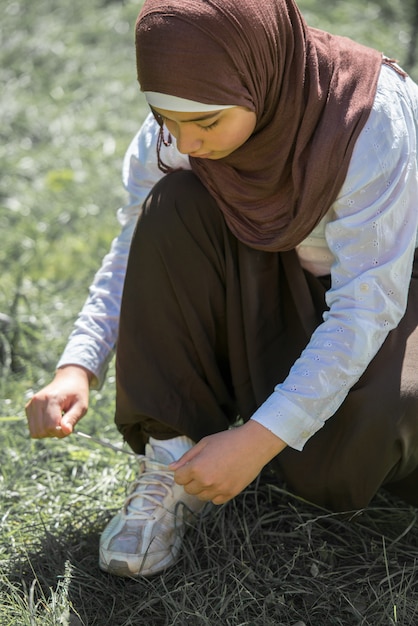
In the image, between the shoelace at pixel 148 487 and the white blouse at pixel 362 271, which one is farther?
the shoelace at pixel 148 487

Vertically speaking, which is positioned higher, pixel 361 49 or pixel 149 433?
pixel 361 49

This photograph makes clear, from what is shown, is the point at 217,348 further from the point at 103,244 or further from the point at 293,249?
the point at 103,244

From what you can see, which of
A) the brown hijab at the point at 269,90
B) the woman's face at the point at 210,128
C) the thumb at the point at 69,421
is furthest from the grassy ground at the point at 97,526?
the woman's face at the point at 210,128

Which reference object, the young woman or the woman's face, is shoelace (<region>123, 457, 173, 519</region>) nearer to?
the young woman

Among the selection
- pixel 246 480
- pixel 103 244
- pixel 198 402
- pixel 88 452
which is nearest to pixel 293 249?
pixel 198 402

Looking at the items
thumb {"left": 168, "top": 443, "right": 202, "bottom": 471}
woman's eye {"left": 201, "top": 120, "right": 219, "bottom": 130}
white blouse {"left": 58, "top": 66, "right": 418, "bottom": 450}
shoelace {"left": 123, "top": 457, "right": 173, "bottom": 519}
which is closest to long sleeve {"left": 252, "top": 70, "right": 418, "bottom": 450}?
white blouse {"left": 58, "top": 66, "right": 418, "bottom": 450}

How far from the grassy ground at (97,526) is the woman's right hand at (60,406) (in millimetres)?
222

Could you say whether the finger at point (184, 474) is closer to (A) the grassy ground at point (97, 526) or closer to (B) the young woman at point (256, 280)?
(B) the young woman at point (256, 280)

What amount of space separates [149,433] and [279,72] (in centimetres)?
71

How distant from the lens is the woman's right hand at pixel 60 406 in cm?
169

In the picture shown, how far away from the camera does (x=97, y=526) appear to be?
73.6 inches

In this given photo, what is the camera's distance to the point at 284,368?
1.77 metres

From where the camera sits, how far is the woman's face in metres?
1.51

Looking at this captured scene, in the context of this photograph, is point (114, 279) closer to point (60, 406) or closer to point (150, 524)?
point (60, 406)
